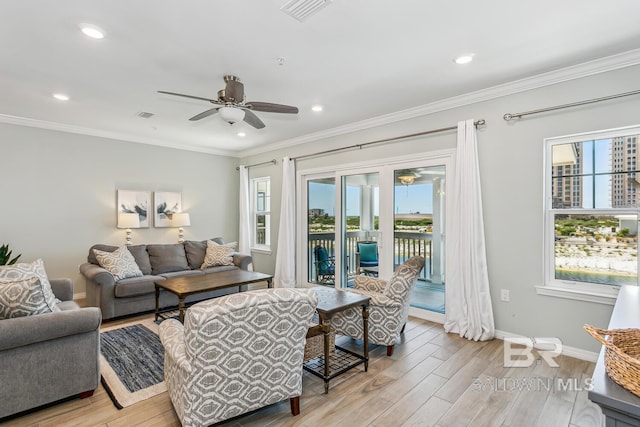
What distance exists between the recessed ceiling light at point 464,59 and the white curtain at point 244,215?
4.78 meters

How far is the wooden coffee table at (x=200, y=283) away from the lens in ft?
11.7

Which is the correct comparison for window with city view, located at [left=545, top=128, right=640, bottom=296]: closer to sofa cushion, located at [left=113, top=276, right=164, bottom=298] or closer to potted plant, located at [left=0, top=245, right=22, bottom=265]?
sofa cushion, located at [left=113, top=276, right=164, bottom=298]

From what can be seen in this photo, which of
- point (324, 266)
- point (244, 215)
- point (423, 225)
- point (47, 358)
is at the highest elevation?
point (244, 215)

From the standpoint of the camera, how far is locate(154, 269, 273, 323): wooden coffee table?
11.7 feet

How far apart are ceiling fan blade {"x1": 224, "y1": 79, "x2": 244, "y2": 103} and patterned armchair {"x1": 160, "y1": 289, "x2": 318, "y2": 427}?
1840 mm

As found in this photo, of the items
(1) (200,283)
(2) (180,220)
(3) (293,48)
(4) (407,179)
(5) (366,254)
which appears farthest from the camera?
(2) (180,220)

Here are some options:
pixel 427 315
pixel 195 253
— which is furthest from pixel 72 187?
pixel 427 315

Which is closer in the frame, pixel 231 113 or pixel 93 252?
pixel 231 113

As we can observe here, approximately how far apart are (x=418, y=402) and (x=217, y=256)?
3.86m

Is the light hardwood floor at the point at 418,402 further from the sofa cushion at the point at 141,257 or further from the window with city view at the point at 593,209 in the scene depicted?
the sofa cushion at the point at 141,257

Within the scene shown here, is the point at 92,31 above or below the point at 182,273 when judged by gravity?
above

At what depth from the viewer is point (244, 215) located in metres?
6.73

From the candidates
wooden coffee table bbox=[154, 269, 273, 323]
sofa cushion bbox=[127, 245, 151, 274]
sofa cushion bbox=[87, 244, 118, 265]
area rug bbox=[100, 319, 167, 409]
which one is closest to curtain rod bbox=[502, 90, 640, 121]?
wooden coffee table bbox=[154, 269, 273, 323]

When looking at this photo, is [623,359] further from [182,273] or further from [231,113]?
[182,273]
